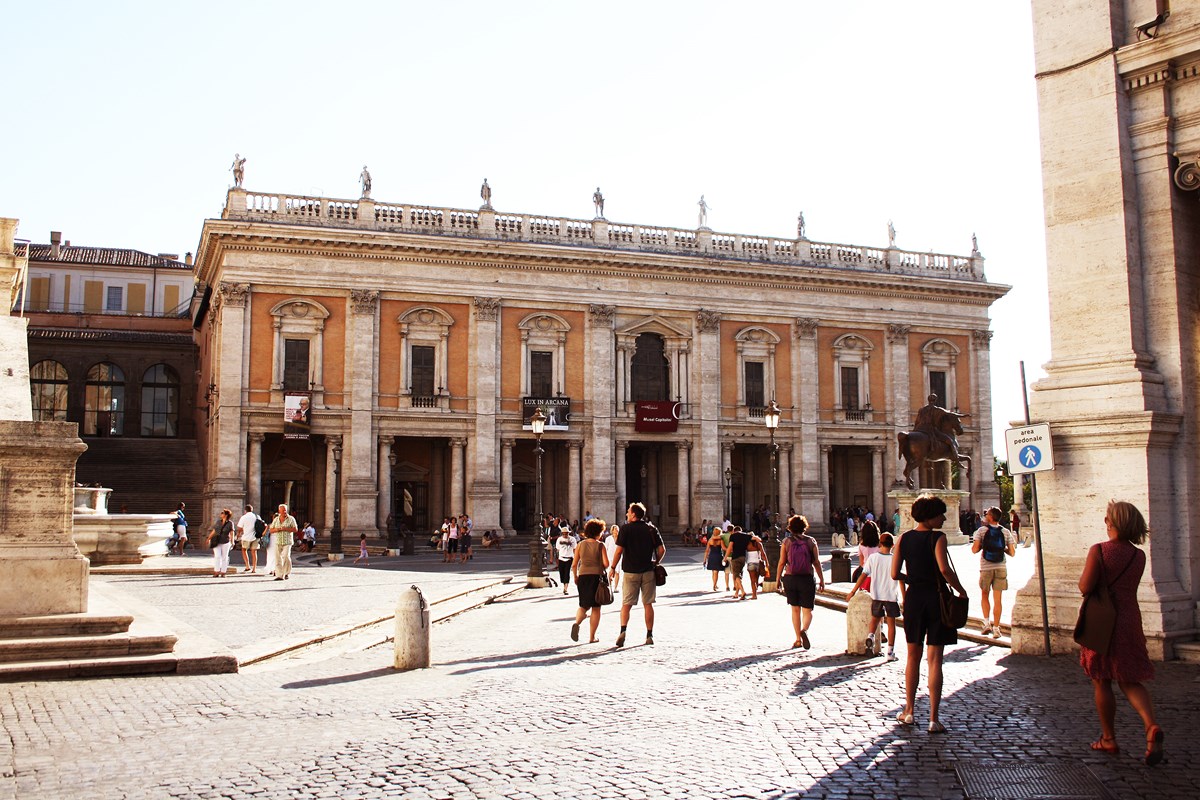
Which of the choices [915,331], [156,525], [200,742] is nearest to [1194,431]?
[200,742]

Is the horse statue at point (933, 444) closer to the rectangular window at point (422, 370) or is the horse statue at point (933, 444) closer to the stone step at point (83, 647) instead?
the rectangular window at point (422, 370)

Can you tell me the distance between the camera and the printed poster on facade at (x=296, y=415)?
36156mm

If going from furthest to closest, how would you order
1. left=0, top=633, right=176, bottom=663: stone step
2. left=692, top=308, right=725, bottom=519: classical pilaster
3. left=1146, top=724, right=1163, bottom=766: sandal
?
left=692, top=308, right=725, bottom=519: classical pilaster
left=0, top=633, right=176, bottom=663: stone step
left=1146, top=724, right=1163, bottom=766: sandal

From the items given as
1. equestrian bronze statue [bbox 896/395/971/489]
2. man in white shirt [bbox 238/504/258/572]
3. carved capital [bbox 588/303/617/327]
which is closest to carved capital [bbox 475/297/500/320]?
carved capital [bbox 588/303/617/327]

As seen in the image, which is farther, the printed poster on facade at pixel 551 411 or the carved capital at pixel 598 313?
the carved capital at pixel 598 313

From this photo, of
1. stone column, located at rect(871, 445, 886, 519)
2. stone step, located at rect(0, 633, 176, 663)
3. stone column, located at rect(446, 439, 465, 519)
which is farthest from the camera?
stone column, located at rect(871, 445, 886, 519)

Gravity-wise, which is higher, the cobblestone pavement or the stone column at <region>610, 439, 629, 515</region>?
the stone column at <region>610, 439, 629, 515</region>

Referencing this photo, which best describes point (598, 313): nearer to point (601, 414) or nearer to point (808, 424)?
point (601, 414)

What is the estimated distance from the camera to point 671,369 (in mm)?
41750

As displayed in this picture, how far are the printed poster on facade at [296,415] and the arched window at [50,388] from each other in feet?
47.7

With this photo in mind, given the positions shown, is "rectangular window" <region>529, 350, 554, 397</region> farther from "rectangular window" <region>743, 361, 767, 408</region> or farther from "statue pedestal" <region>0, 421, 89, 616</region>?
"statue pedestal" <region>0, 421, 89, 616</region>

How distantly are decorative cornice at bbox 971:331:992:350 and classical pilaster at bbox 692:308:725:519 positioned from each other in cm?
1201

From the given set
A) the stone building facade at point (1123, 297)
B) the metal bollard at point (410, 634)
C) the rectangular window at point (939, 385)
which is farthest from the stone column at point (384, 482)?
the stone building facade at point (1123, 297)

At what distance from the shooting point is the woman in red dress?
5957 mm
